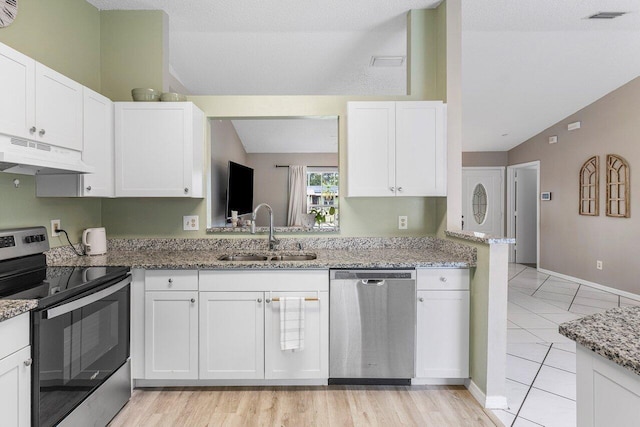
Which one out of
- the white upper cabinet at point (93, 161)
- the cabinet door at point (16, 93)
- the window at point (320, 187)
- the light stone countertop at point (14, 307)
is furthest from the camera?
the window at point (320, 187)

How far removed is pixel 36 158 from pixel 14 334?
0.86 metres

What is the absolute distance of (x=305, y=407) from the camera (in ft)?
6.86

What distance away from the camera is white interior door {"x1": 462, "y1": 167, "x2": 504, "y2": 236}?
23.8ft

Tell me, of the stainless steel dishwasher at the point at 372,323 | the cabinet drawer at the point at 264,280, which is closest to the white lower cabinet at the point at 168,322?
the cabinet drawer at the point at 264,280

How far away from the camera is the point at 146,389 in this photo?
7.51ft

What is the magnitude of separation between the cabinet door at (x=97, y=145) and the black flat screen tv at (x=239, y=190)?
1567 mm

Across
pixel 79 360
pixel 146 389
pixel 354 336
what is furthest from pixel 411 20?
pixel 146 389

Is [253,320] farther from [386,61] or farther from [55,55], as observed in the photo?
[386,61]

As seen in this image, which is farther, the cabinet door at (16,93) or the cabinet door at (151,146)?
the cabinet door at (151,146)

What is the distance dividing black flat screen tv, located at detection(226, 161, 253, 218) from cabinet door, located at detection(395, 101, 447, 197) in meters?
2.17

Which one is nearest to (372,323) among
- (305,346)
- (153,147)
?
(305,346)

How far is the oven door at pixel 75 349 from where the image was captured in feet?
4.67

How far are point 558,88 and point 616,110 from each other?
2.88ft

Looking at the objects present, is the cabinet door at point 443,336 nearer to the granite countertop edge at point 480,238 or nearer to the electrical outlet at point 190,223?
the granite countertop edge at point 480,238
